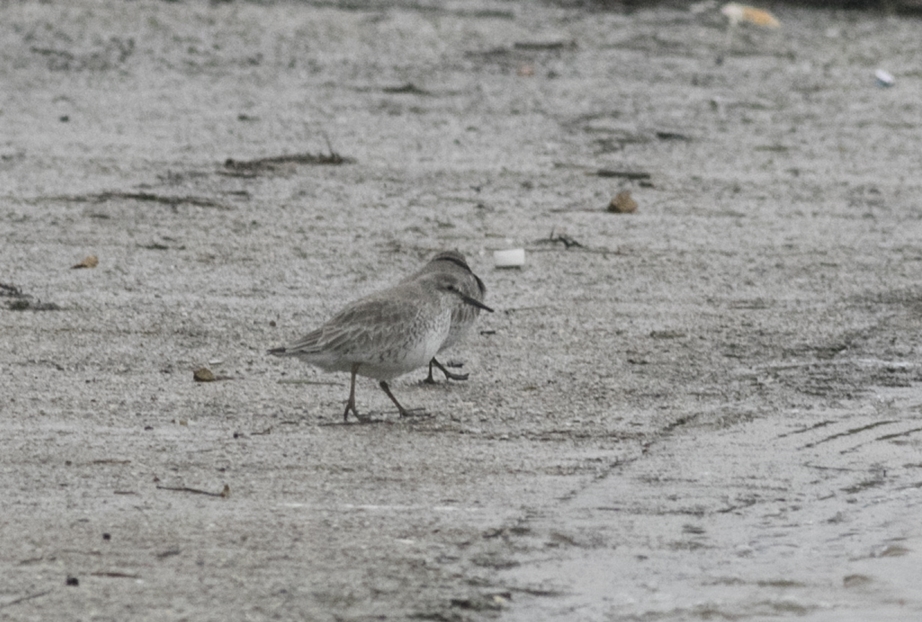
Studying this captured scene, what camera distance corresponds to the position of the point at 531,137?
43.5ft

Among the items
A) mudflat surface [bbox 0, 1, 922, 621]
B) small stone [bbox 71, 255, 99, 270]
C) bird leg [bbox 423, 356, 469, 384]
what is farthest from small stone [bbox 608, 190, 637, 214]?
bird leg [bbox 423, 356, 469, 384]

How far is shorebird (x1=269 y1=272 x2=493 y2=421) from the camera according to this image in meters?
7.13

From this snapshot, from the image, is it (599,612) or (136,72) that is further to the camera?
(136,72)

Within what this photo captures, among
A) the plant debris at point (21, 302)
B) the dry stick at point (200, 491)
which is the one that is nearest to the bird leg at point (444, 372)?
the dry stick at point (200, 491)

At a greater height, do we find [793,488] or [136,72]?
[793,488]

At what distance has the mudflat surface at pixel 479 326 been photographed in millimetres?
5793

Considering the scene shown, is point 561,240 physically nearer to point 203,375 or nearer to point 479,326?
point 479,326

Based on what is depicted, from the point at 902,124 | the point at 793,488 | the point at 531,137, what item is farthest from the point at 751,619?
the point at 902,124

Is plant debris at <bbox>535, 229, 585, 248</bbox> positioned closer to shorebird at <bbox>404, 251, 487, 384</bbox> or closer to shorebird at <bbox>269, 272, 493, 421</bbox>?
A: shorebird at <bbox>404, 251, 487, 384</bbox>

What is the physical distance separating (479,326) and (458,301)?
4.25 feet

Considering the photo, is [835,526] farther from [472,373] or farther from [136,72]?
[136,72]

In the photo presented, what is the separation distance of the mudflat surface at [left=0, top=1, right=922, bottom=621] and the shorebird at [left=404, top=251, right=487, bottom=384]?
7.5 inches

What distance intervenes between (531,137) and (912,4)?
7169 mm

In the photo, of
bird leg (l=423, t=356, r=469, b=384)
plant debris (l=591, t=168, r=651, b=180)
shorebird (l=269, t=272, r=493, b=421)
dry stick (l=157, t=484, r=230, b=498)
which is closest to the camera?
dry stick (l=157, t=484, r=230, b=498)
